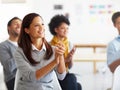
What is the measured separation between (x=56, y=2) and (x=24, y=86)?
343 cm

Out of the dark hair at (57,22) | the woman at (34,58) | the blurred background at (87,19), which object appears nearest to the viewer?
the woman at (34,58)

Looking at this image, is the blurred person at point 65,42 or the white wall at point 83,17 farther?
the white wall at point 83,17

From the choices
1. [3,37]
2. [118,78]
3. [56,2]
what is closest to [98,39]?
[56,2]

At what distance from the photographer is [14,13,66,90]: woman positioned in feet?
5.75

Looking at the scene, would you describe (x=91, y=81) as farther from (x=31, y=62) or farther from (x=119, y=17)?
(x=31, y=62)

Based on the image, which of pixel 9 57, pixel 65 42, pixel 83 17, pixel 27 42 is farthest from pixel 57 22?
pixel 83 17

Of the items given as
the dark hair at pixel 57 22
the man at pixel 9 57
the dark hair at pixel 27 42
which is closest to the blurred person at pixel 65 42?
the dark hair at pixel 57 22

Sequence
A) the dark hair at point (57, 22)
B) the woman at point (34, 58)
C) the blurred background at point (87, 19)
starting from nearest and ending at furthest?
the woman at point (34, 58), the dark hair at point (57, 22), the blurred background at point (87, 19)

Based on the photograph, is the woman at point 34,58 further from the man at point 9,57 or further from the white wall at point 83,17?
the white wall at point 83,17

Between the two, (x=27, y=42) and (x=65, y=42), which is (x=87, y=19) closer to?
(x=65, y=42)

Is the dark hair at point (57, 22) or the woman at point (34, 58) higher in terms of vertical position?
the dark hair at point (57, 22)

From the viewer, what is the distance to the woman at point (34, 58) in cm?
175

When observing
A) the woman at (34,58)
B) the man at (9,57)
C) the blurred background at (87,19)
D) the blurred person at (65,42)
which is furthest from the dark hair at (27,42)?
the blurred background at (87,19)

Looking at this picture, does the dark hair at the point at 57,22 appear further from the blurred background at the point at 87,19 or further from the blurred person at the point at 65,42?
the blurred background at the point at 87,19
